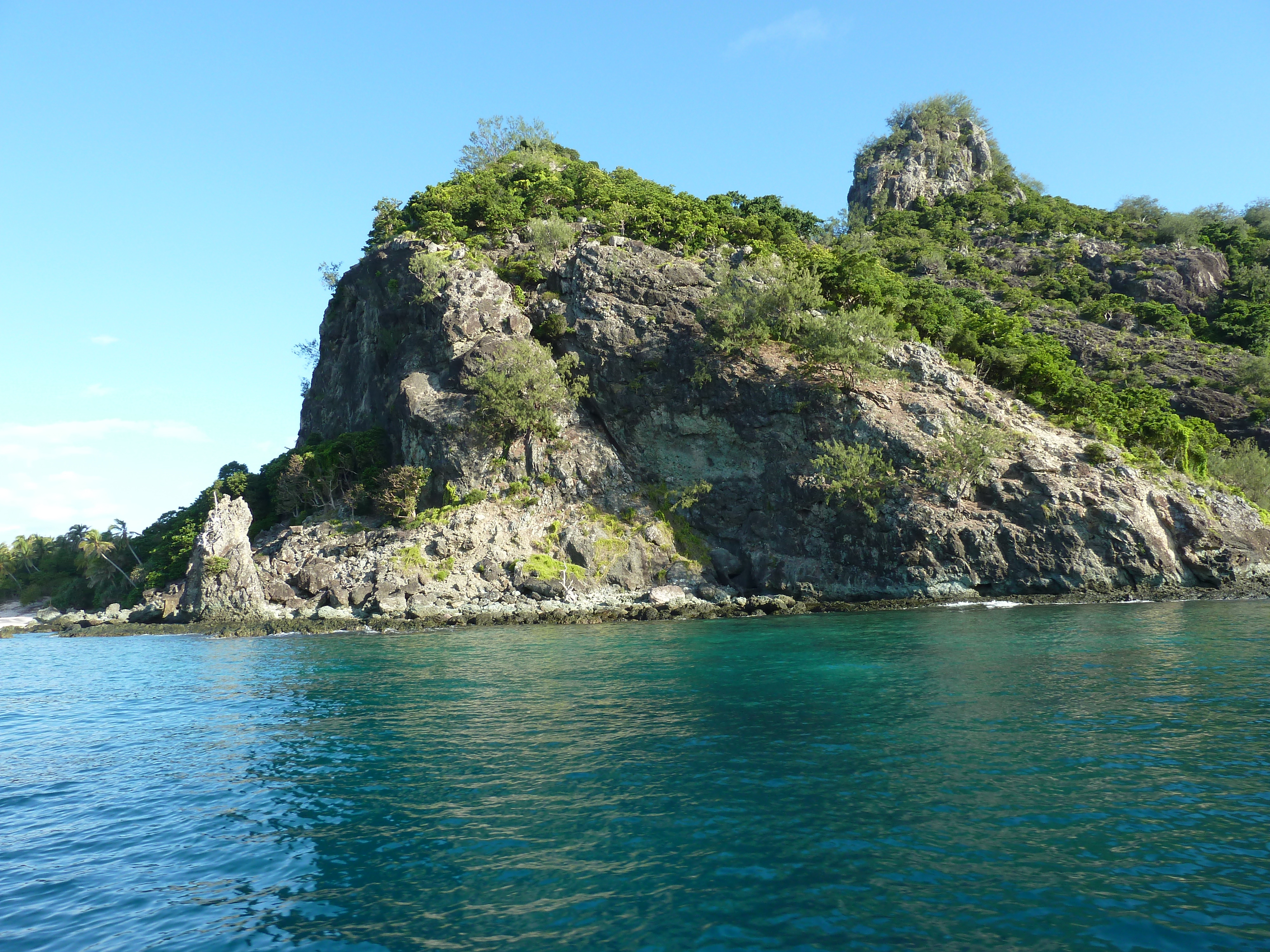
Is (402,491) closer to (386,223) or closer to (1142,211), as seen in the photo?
(386,223)

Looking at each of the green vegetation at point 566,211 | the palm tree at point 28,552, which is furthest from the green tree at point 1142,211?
the palm tree at point 28,552

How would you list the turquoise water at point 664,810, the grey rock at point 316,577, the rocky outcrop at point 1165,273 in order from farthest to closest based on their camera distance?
the rocky outcrop at point 1165,273 < the grey rock at point 316,577 < the turquoise water at point 664,810

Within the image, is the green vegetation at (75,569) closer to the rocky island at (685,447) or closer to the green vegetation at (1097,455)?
the rocky island at (685,447)

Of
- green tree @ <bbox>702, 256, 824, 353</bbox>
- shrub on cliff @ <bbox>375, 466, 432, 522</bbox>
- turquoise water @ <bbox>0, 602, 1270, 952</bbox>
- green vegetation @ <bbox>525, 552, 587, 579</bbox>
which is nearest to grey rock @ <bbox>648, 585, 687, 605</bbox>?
green vegetation @ <bbox>525, 552, 587, 579</bbox>

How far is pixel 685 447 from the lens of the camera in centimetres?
6178

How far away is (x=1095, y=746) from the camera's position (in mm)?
14891

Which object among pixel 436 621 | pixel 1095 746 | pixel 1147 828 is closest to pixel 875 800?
pixel 1147 828

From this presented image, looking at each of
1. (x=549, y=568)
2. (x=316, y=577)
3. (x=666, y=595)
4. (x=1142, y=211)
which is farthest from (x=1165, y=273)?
(x=316, y=577)

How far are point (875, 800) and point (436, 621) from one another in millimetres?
40401

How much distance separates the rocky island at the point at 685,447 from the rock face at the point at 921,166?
182 feet

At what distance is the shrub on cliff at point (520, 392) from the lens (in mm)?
60094

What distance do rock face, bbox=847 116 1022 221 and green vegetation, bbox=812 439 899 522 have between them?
90.3 metres

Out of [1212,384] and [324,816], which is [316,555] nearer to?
[324,816]

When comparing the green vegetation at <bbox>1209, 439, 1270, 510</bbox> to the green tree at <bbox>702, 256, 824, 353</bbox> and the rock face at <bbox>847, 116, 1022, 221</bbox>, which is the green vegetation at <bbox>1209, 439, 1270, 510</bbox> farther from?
the rock face at <bbox>847, 116, 1022, 221</bbox>
